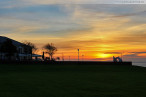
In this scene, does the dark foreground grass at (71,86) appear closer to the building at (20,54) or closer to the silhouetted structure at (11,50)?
the silhouetted structure at (11,50)

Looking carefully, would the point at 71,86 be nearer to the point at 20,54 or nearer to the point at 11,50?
the point at 11,50

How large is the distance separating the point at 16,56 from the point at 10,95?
228 ft

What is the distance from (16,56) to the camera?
7844 centimetres

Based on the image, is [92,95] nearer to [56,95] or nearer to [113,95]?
[113,95]

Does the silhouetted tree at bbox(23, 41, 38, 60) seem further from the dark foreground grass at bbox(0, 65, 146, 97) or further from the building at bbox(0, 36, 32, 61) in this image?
the dark foreground grass at bbox(0, 65, 146, 97)

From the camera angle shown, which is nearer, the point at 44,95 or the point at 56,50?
the point at 44,95

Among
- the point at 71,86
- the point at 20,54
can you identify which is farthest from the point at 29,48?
the point at 71,86

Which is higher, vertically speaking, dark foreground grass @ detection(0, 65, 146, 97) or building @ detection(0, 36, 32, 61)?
building @ detection(0, 36, 32, 61)

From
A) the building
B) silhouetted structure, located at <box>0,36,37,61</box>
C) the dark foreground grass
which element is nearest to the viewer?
the dark foreground grass

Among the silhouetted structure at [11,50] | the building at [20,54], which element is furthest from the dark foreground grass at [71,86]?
the building at [20,54]

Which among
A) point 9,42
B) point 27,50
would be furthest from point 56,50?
point 9,42

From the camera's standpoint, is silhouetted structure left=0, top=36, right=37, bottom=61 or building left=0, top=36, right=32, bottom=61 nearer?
silhouetted structure left=0, top=36, right=37, bottom=61

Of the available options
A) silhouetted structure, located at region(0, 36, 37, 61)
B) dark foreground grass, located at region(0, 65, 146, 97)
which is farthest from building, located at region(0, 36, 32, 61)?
dark foreground grass, located at region(0, 65, 146, 97)

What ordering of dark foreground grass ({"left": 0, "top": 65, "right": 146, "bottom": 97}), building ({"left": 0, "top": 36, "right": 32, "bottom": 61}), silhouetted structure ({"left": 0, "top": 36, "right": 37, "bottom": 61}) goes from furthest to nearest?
building ({"left": 0, "top": 36, "right": 32, "bottom": 61}) < silhouetted structure ({"left": 0, "top": 36, "right": 37, "bottom": 61}) < dark foreground grass ({"left": 0, "top": 65, "right": 146, "bottom": 97})
